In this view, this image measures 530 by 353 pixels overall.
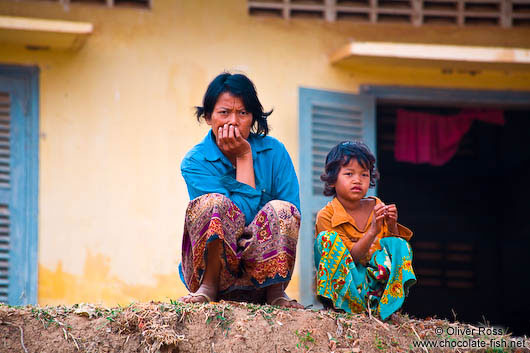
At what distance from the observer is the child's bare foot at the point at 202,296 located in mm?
4812

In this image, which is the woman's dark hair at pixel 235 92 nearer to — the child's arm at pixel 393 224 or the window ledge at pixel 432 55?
the child's arm at pixel 393 224

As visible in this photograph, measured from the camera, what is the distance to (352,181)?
16.8 feet

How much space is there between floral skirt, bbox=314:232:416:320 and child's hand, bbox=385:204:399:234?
0.06 metres

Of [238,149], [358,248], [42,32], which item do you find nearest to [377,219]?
[358,248]

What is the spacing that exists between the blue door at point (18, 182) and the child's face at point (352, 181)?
10.4 ft

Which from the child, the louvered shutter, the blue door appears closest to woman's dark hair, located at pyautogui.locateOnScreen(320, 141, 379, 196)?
the child

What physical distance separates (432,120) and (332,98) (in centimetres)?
→ 139

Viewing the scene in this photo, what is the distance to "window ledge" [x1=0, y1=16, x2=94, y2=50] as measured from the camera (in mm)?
7188

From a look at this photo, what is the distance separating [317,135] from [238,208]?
10.7 feet

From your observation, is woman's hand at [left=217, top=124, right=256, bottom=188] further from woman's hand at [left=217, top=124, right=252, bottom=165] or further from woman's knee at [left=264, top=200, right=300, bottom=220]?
woman's knee at [left=264, top=200, right=300, bottom=220]

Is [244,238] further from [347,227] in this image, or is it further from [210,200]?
[347,227]

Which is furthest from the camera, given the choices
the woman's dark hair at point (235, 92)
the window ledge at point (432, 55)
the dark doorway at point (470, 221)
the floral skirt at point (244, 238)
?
the dark doorway at point (470, 221)

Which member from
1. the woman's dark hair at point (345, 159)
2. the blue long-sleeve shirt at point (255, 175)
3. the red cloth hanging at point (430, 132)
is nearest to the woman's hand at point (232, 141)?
the blue long-sleeve shirt at point (255, 175)

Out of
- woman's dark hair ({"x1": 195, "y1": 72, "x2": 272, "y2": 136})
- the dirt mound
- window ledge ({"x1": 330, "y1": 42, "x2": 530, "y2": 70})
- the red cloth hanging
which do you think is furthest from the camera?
the red cloth hanging
